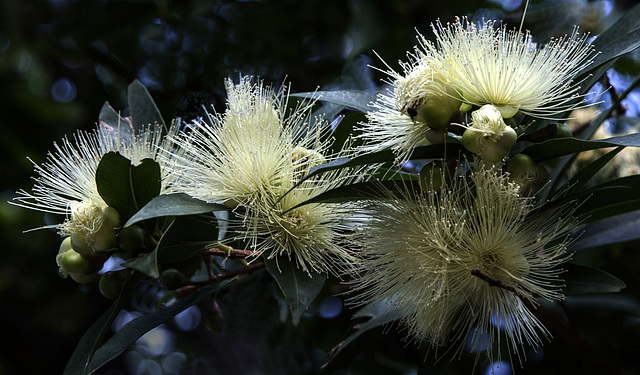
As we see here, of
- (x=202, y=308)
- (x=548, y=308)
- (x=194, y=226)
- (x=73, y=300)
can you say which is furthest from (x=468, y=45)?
(x=73, y=300)

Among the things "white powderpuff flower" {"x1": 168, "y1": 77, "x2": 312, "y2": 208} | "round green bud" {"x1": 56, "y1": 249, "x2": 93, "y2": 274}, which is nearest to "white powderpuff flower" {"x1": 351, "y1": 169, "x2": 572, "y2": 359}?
"white powderpuff flower" {"x1": 168, "y1": 77, "x2": 312, "y2": 208}

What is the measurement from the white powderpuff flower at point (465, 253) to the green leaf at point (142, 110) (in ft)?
2.25

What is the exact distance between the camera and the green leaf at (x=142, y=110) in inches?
57.9

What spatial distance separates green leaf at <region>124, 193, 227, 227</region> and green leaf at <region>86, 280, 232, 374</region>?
10.8 inches

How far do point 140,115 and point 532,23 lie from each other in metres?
1.68

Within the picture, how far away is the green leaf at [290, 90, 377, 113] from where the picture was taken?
4.09 feet

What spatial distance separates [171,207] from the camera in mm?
1019

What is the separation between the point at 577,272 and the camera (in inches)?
42.1

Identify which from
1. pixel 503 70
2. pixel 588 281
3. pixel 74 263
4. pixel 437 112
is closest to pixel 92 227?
pixel 74 263

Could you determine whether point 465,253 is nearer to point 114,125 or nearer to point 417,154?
point 417,154

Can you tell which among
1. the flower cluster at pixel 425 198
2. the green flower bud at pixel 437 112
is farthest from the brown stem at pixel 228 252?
the green flower bud at pixel 437 112

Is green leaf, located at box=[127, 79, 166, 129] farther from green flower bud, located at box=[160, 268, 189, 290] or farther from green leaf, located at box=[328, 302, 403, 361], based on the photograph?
green leaf, located at box=[328, 302, 403, 361]

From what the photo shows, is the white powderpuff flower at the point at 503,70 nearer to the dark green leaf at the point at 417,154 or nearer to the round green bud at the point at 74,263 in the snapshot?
the dark green leaf at the point at 417,154

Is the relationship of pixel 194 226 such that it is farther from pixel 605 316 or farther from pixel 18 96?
pixel 605 316
